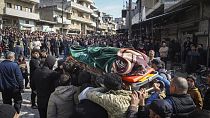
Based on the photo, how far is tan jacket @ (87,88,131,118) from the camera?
153 inches

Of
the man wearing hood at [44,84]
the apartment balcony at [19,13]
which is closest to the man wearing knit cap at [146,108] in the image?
the man wearing hood at [44,84]

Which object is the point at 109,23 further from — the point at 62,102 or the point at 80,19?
the point at 62,102

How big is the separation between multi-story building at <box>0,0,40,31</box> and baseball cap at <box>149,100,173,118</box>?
44290mm

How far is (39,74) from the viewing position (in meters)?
6.03

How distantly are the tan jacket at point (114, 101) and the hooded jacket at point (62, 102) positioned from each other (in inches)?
43.5

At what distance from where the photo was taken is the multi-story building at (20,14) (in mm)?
46562

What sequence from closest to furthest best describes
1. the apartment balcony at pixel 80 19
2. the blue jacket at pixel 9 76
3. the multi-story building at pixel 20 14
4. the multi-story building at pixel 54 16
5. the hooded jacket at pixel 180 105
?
the hooded jacket at pixel 180 105 → the blue jacket at pixel 9 76 → the multi-story building at pixel 20 14 → the multi-story building at pixel 54 16 → the apartment balcony at pixel 80 19

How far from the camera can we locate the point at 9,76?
7.06 metres

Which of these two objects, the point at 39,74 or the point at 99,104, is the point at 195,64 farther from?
the point at 99,104

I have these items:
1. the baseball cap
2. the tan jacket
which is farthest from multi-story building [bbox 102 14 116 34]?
the baseball cap

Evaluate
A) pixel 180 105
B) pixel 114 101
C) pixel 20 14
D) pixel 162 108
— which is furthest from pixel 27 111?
pixel 20 14

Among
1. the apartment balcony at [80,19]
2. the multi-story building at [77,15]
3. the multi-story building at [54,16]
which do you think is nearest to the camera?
the multi-story building at [54,16]

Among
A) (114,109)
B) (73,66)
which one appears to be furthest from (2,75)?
(114,109)

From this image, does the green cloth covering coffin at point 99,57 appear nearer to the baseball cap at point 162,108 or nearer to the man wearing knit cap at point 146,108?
the man wearing knit cap at point 146,108
